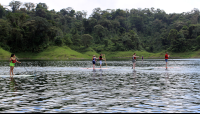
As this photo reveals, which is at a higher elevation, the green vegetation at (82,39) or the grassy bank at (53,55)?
the green vegetation at (82,39)

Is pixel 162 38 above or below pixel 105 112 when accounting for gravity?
above

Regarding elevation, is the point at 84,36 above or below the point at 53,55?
above

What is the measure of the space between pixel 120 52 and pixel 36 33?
55480 mm

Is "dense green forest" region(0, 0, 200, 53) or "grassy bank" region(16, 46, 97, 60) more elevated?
"dense green forest" region(0, 0, 200, 53)

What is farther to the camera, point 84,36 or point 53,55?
point 84,36

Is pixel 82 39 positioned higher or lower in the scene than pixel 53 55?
higher

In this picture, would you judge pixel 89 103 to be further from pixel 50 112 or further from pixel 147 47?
pixel 147 47

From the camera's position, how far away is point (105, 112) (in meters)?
12.1

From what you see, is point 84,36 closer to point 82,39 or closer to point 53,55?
point 82,39

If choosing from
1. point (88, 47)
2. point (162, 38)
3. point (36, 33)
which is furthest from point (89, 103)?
point (162, 38)

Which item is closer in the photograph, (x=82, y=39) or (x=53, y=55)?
(x=53, y=55)

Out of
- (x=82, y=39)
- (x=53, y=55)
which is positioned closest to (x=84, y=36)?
(x=82, y=39)

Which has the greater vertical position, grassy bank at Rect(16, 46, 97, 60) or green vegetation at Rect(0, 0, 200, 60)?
green vegetation at Rect(0, 0, 200, 60)

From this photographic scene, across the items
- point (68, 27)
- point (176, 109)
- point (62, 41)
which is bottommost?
point (176, 109)
